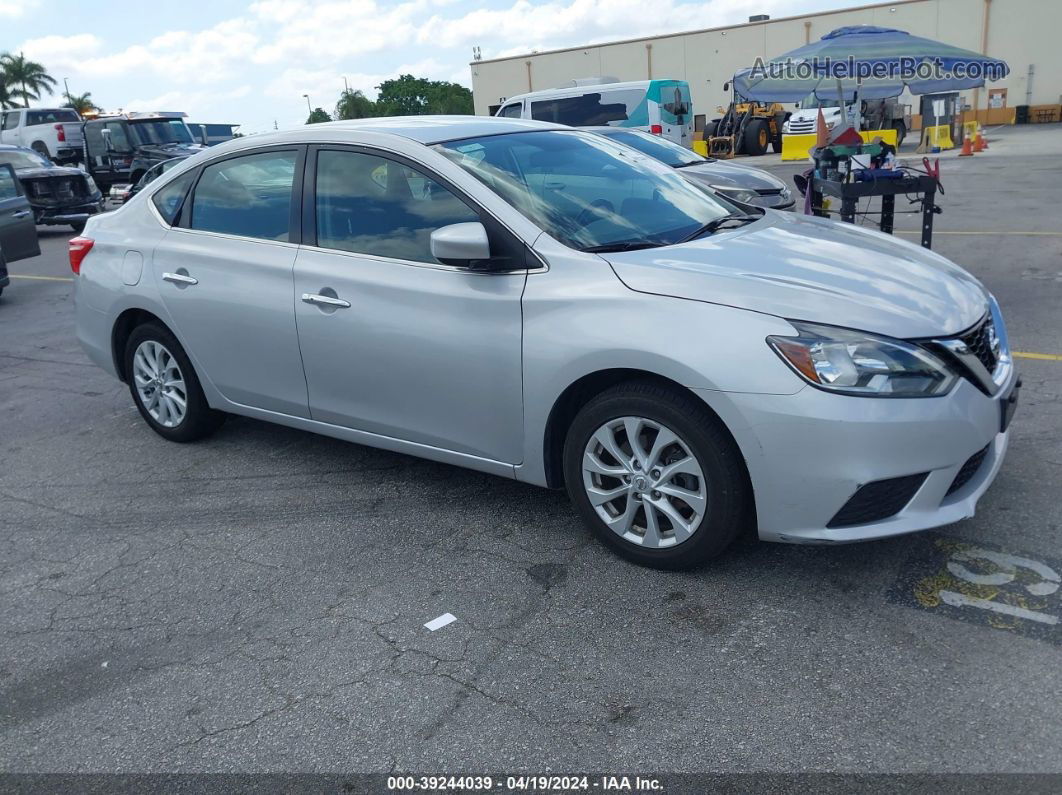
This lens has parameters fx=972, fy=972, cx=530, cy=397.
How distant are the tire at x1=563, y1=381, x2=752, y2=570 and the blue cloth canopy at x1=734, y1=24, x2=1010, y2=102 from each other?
8.44 metres

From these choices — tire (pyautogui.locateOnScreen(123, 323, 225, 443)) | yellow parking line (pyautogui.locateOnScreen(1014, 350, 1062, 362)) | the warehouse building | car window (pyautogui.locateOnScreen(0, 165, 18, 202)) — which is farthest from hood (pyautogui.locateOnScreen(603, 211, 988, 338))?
the warehouse building

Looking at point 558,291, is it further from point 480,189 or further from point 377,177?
point 377,177

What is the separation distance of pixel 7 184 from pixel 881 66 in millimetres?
10336

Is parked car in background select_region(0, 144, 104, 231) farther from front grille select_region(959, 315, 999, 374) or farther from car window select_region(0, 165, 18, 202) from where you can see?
front grille select_region(959, 315, 999, 374)

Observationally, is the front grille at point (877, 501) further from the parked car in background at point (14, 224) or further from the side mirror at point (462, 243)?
the parked car in background at point (14, 224)

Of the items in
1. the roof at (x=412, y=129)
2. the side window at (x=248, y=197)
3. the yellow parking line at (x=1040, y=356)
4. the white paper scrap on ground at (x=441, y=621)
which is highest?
the roof at (x=412, y=129)

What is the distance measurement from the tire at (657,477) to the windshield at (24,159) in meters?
17.7

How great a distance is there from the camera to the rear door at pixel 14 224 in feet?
37.4

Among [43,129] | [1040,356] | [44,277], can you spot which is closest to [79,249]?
[1040,356]

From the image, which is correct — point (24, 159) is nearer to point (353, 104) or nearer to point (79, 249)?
point (79, 249)

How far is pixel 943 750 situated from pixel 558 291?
1965 millimetres

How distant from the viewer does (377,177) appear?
423 centimetres

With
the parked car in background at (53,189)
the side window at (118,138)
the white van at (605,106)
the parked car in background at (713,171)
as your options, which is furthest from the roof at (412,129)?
the side window at (118,138)

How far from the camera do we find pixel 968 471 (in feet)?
11.1
